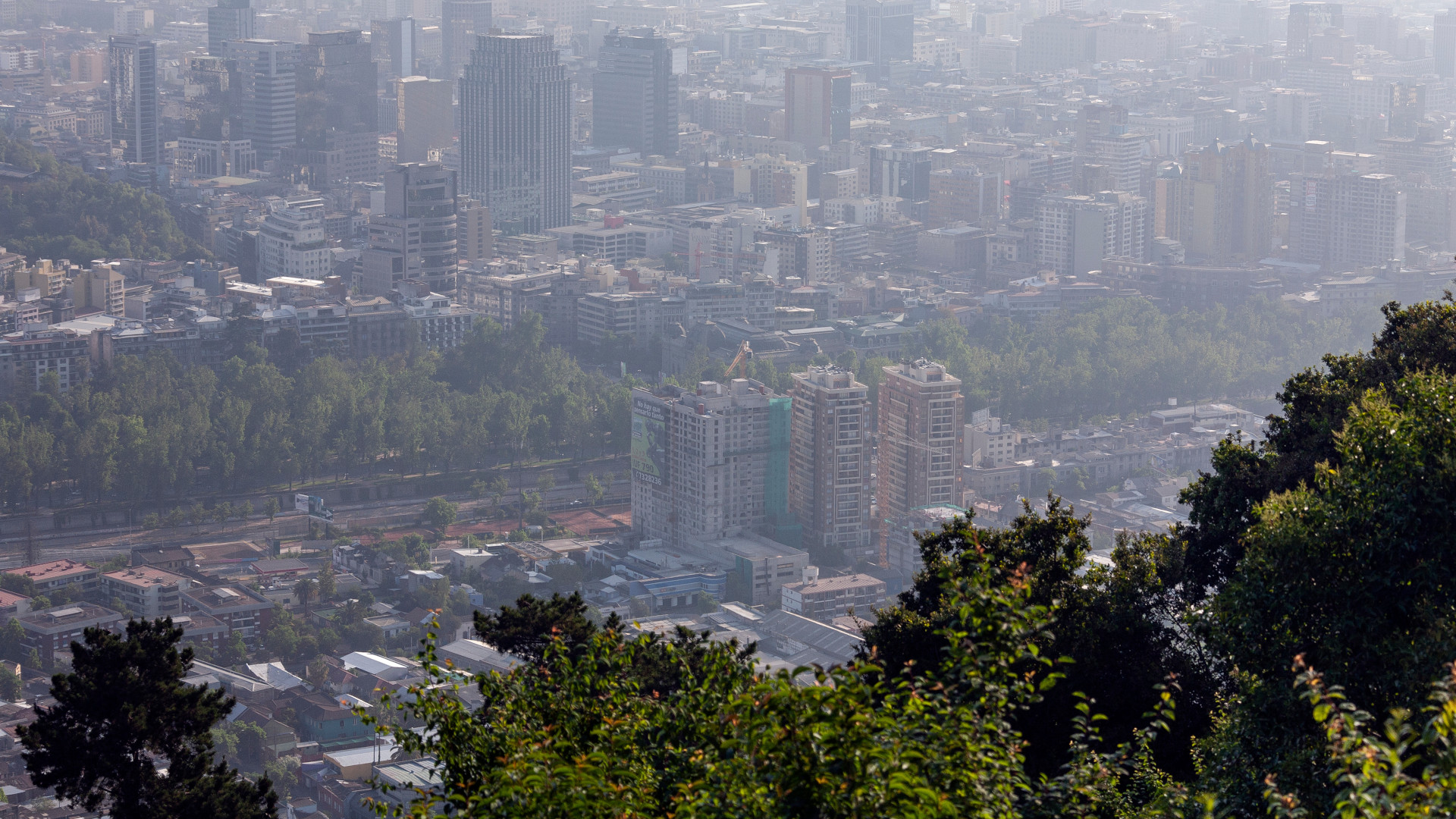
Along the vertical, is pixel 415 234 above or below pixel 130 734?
below

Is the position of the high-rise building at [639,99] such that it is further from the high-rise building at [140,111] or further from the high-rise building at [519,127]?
the high-rise building at [140,111]

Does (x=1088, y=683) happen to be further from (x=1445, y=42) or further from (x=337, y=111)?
(x=1445, y=42)

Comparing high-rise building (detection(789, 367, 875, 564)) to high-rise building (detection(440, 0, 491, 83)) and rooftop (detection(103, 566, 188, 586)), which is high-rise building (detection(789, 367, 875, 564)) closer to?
rooftop (detection(103, 566, 188, 586))

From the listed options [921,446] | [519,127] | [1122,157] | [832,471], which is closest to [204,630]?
[832,471]

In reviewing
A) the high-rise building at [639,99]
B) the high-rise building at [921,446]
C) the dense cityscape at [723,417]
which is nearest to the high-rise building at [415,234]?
the dense cityscape at [723,417]

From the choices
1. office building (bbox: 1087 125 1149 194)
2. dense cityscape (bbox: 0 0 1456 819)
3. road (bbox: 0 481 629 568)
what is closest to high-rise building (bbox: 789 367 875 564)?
dense cityscape (bbox: 0 0 1456 819)

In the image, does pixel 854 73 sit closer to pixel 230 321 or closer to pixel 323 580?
pixel 230 321
